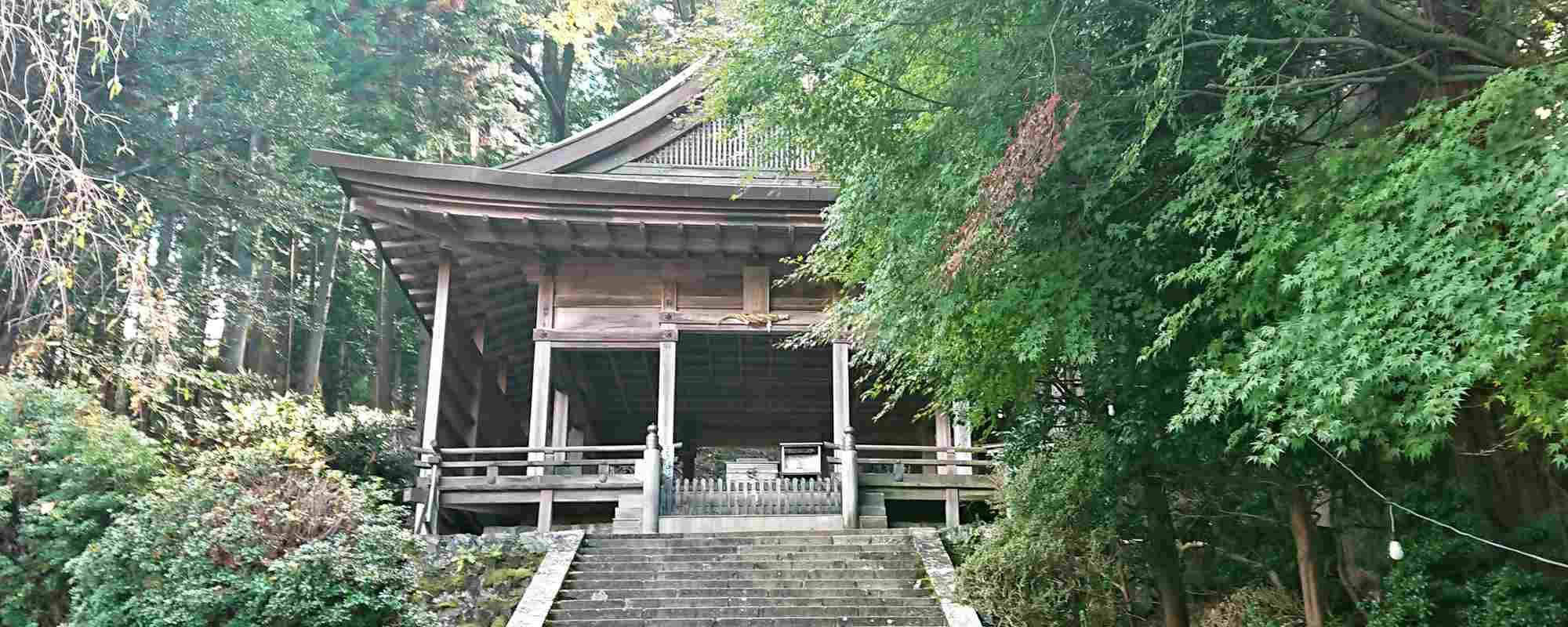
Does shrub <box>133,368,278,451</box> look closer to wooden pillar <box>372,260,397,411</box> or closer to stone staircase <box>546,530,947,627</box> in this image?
stone staircase <box>546,530,947,627</box>

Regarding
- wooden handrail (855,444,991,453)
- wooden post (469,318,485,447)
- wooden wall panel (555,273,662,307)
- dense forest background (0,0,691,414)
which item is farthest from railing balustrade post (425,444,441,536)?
wooden handrail (855,444,991,453)

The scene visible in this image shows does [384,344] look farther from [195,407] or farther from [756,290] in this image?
[756,290]

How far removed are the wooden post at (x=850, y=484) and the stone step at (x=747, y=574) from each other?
186 centimetres

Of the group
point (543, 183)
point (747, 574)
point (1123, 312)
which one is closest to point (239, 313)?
point (543, 183)

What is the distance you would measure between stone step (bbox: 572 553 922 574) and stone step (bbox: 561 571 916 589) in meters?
0.24

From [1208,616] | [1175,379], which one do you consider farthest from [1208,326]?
[1208,616]

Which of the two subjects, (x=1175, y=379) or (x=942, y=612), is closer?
(x=1175, y=379)

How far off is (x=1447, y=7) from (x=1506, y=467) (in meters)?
3.02

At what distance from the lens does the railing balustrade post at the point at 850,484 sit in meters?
12.4

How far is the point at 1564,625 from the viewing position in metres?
6.28

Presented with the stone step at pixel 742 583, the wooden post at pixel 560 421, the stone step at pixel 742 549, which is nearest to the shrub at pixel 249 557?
the stone step at pixel 742 583

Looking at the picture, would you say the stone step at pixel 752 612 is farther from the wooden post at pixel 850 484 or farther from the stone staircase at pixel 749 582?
the wooden post at pixel 850 484

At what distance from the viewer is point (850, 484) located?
1248cm

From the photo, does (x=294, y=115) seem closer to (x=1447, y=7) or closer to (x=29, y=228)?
(x=29, y=228)
